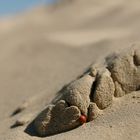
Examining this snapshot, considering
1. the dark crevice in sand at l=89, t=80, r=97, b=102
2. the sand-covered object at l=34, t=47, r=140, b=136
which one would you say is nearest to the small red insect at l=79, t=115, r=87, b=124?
the sand-covered object at l=34, t=47, r=140, b=136

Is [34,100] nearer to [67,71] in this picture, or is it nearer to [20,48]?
[67,71]

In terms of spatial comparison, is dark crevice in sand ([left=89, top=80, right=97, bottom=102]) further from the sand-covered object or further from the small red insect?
the small red insect

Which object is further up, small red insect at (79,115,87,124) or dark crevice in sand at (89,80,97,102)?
dark crevice in sand at (89,80,97,102)

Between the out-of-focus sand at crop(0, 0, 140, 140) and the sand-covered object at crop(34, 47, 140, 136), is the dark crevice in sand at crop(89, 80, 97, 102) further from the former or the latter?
the out-of-focus sand at crop(0, 0, 140, 140)

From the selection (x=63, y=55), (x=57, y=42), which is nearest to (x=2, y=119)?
(x=63, y=55)

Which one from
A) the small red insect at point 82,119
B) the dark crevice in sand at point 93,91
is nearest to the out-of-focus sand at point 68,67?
the small red insect at point 82,119

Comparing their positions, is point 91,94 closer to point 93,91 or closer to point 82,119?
point 93,91

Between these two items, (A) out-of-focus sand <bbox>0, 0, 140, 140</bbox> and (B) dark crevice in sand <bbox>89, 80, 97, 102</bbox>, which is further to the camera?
(B) dark crevice in sand <bbox>89, 80, 97, 102</bbox>

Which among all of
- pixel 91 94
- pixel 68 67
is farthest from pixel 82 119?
pixel 68 67

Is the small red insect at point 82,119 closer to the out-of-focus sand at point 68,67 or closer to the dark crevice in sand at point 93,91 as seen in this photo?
the out-of-focus sand at point 68,67
